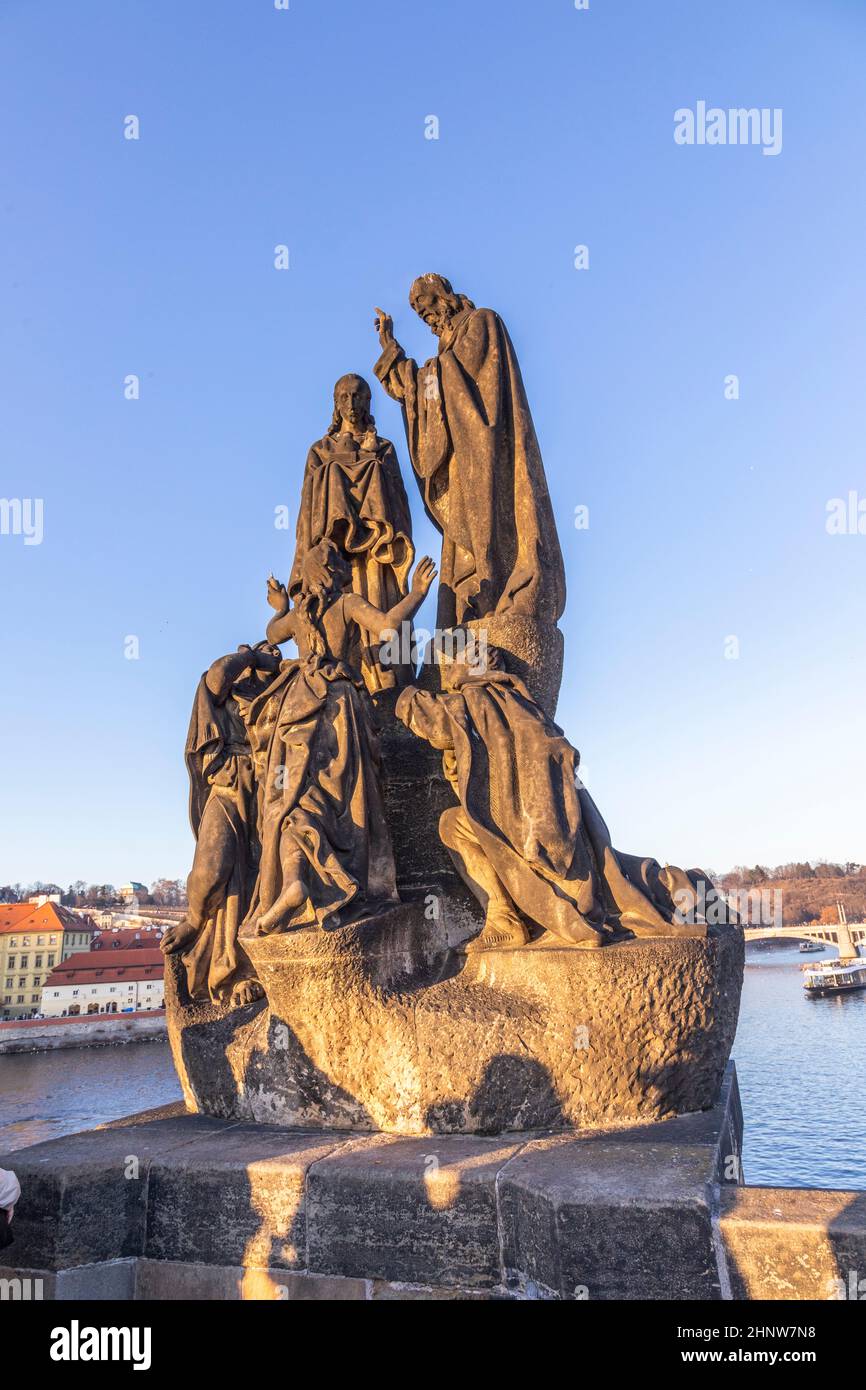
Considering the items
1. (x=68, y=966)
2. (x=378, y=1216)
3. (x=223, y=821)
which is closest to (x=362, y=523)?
(x=223, y=821)

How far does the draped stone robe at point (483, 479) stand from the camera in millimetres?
5398

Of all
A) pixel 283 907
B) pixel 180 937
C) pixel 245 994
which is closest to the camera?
pixel 283 907

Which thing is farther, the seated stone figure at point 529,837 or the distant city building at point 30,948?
the distant city building at point 30,948

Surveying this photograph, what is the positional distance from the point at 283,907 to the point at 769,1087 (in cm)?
1202

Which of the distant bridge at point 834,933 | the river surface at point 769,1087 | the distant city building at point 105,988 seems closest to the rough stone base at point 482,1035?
the river surface at point 769,1087

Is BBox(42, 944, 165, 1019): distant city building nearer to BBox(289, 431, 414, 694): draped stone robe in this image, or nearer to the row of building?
the row of building

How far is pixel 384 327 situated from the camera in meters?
6.40

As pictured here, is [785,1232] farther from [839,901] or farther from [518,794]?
[839,901]

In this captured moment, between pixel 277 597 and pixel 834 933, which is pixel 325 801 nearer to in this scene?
pixel 277 597

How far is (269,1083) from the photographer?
162 inches

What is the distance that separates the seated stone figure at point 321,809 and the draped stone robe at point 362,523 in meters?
0.89

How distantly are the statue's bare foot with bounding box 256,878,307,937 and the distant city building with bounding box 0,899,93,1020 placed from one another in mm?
53645

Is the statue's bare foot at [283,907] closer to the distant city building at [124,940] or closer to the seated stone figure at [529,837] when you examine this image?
the seated stone figure at [529,837]
